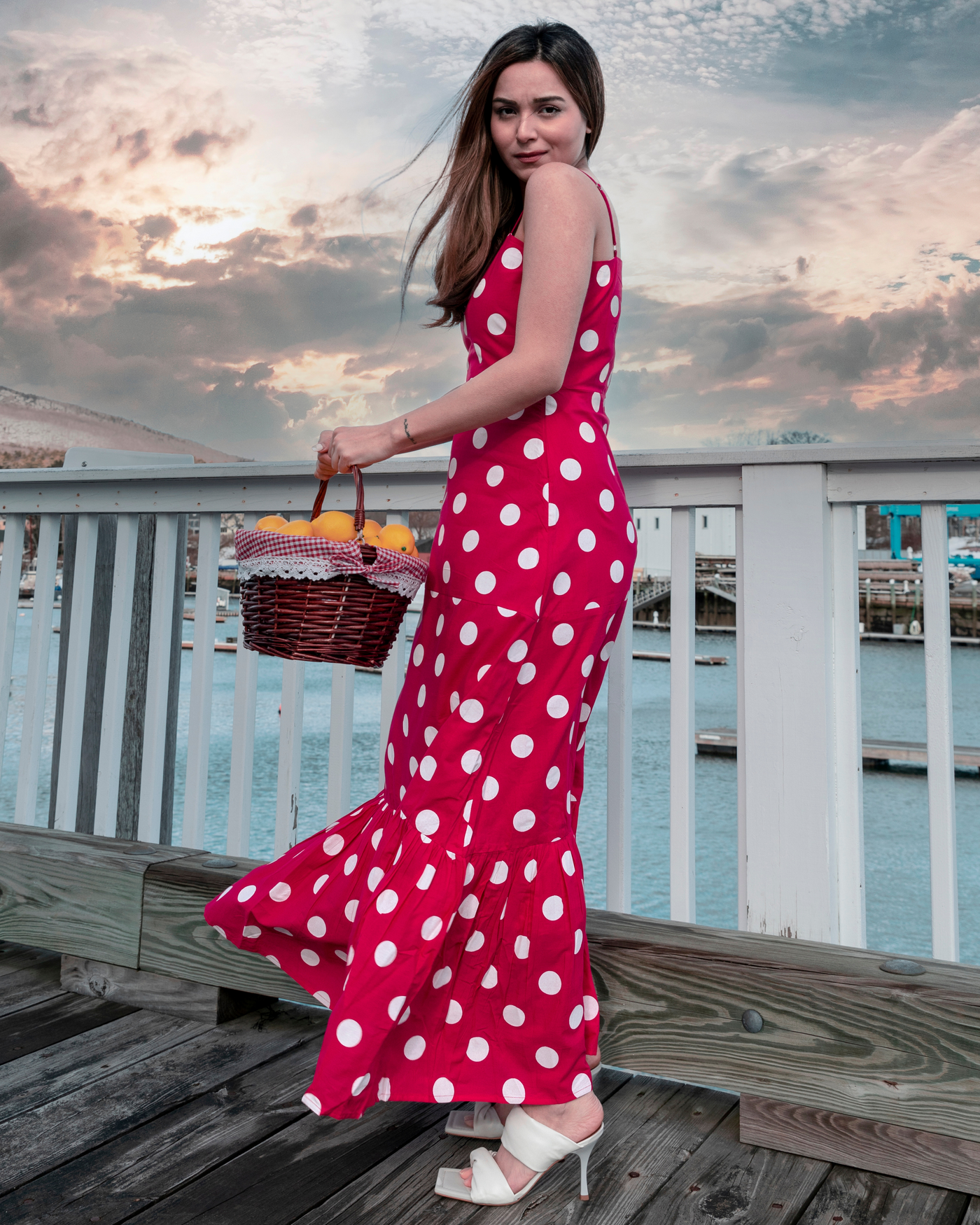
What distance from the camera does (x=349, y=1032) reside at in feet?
3.40

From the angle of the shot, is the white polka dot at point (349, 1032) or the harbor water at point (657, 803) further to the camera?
the harbor water at point (657, 803)

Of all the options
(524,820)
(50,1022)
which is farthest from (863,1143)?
(50,1022)

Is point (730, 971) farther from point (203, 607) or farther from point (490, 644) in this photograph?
point (203, 607)

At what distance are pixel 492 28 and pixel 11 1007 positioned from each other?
2072 cm

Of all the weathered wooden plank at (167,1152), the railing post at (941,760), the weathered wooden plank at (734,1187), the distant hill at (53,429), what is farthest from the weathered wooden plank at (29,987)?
the distant hill at (53,429)

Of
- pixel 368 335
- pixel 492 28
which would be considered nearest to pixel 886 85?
pixel 492 28

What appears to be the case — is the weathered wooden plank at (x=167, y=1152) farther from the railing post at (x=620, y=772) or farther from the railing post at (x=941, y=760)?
the railing post at (x=941, y=760)

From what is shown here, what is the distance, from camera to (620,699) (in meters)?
1.50

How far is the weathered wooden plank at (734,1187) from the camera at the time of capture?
3.50 feet

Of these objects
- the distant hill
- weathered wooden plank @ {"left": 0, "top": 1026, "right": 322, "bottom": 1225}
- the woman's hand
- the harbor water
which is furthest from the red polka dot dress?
the distant hill

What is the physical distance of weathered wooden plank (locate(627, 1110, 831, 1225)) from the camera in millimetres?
1065

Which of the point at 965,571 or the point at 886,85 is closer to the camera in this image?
the point at 965,571

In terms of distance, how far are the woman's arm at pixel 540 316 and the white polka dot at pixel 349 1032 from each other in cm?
68

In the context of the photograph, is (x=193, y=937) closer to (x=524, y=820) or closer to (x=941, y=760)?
(x=524, y=820)
